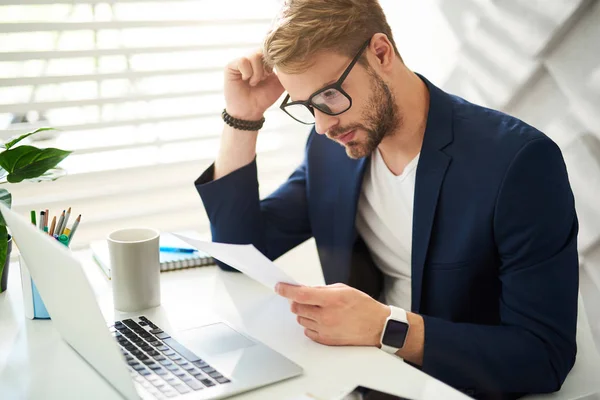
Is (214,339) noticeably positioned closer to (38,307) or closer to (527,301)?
(38,307)

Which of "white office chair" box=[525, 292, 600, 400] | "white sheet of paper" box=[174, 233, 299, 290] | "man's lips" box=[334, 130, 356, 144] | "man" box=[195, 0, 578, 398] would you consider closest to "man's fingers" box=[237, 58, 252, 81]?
"man" box=[195, 0, 578, 398]

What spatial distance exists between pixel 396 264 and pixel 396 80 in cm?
37

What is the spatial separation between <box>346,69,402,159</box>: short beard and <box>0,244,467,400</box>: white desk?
0.32m

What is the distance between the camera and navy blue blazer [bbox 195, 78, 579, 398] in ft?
3.58

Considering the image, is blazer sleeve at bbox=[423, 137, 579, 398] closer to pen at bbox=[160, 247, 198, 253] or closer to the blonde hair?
the blonde hair

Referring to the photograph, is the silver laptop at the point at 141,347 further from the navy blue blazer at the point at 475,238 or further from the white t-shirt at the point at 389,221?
the white t-shirt at the point at 389,221

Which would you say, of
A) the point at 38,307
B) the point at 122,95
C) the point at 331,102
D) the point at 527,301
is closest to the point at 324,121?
the point at 331,102

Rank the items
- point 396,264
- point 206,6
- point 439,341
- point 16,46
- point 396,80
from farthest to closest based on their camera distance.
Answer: point 206,6, point 16,46, point 396,264, point 396,80, point 439,341

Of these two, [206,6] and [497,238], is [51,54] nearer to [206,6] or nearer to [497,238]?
[206,6]

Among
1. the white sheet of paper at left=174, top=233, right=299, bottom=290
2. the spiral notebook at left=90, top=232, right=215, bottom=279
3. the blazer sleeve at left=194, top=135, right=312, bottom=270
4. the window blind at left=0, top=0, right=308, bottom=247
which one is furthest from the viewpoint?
the window blind at left=0, top=0, right=308, bottom=247

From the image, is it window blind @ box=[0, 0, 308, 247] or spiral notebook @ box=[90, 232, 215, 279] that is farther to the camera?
window blind @ box=[0, 0, 308, 247]

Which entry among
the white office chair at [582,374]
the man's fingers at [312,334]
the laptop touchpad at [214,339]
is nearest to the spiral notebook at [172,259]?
the laptop touchpad at [214,339]

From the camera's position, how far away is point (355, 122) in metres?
1.29

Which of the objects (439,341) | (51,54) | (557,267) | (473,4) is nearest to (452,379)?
(439,341)
